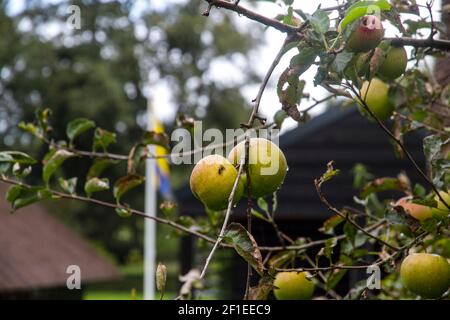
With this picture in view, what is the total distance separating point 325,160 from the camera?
18.2 feet

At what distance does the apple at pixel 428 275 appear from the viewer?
1157mm

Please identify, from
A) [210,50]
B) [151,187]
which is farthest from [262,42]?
[151,187]

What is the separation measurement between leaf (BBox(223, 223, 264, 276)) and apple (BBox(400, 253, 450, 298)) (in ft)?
1.26

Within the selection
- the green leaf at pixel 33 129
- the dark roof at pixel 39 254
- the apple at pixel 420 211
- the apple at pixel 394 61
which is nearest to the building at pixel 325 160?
the green leaf at pixel 33 129

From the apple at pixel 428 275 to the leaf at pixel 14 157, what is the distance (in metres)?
0.86

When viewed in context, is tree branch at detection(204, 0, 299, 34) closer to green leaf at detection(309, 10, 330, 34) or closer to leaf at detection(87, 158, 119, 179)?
green leaf at detection(309, 10, 330, 34)

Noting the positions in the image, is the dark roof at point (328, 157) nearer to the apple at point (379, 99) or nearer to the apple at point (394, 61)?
the apple at point (379, 99)

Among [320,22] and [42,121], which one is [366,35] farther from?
[42,121]

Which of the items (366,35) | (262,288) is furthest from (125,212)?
(366,35)

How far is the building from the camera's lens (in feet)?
17.8

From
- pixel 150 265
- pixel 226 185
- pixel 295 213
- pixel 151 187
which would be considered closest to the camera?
pixel 226 185

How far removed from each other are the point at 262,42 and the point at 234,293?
17.1 meters
